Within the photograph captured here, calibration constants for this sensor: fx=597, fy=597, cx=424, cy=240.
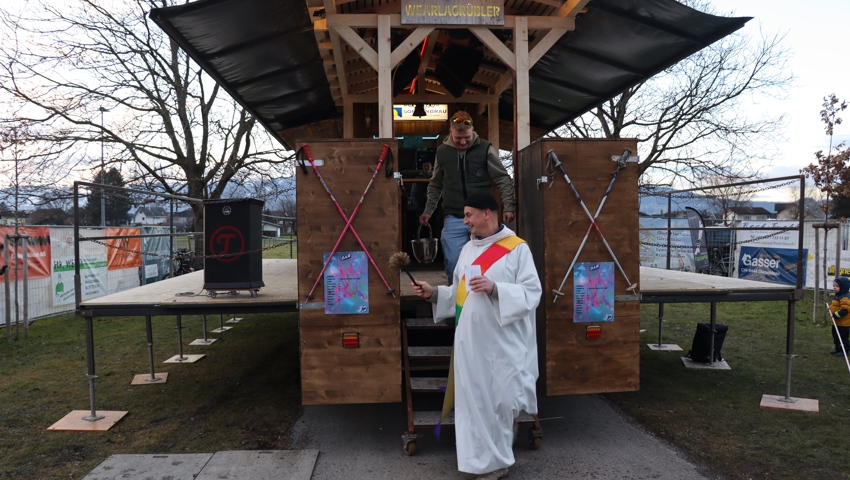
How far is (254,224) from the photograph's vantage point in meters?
5.85

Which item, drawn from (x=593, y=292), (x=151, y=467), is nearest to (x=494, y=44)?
(x=593, y=292)

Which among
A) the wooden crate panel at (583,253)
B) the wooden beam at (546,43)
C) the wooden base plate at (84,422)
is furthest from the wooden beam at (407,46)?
the wooden base plate at (84,422)

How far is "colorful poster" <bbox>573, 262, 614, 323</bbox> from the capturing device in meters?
4.70

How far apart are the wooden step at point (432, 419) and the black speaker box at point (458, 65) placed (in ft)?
16.1

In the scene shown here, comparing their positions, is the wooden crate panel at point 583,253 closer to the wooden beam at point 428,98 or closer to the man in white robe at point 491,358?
the man in white robe at point 491,358

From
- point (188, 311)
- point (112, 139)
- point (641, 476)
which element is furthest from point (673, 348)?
point (112, 139)

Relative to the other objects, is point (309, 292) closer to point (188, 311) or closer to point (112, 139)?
point (188, 311)

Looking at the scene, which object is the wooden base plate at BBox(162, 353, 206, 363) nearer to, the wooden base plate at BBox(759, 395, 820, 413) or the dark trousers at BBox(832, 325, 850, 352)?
the wooden base plate at BBox(759, 395, 820, 413)

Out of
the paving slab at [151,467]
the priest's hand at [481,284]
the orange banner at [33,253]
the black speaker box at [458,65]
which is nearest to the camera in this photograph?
the priest's hand at [481,284]

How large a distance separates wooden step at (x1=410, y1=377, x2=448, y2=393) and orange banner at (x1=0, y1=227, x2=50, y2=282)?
8853mm

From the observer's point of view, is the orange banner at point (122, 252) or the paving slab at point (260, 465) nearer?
the paving slab at point (260, 465)

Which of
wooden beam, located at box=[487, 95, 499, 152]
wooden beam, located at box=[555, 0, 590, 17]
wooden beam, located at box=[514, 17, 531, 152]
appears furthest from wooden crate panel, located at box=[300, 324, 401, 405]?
wooden beam, located at box=[487, 95, 499, 152]

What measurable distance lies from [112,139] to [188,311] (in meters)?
14.7

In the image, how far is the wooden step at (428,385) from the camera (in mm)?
4727
